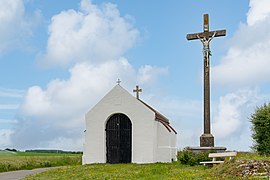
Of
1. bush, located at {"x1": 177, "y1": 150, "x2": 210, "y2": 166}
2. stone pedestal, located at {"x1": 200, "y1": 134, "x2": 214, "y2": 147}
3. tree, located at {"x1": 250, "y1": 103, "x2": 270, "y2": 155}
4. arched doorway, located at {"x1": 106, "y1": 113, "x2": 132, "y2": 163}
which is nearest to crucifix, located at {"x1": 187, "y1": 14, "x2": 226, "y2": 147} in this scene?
stone pedestal, located at {"x1": 200, "y1": 134, "x2": 214, "y2": 147}

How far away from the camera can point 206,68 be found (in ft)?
74.3

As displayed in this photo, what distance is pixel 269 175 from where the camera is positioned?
44.1 feet

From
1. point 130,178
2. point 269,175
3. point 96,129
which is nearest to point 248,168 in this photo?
point 269,175

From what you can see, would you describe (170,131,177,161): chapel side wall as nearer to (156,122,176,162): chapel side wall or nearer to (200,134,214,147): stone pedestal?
(156,122,176,162): chapel side wall

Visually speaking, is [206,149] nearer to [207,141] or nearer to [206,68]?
[207,141]

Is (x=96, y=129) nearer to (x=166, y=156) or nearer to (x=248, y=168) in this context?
(x=166, y=156)

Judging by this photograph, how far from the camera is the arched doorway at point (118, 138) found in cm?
2655

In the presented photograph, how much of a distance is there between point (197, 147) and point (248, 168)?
297 inches

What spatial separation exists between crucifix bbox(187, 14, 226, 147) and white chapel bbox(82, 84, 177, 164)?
4.36 m

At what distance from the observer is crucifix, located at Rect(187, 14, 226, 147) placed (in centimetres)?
2173

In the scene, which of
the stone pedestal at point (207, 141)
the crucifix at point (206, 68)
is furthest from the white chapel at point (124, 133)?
the stone pedestal at point (207, 141)

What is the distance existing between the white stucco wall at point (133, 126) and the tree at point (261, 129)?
270 inches

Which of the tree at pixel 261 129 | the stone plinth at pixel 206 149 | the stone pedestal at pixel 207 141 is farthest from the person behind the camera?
the stone pedestal at pixel 207 141

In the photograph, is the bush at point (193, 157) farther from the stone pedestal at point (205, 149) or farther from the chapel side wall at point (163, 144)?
the chapel side wall at point (163, 144)
